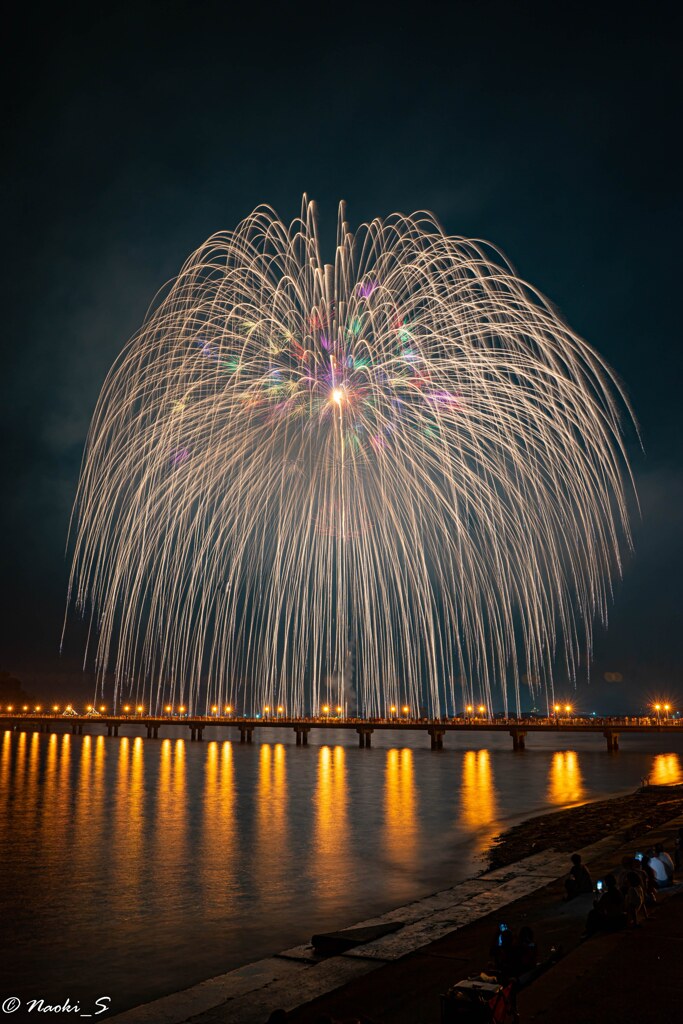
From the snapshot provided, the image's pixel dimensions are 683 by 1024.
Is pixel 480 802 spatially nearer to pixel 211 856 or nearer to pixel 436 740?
pixel 211 856

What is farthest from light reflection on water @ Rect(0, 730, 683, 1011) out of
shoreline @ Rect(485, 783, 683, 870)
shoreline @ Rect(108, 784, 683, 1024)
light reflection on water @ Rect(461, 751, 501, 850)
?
shoreline @ Rect(108, 784, 683, 1024)

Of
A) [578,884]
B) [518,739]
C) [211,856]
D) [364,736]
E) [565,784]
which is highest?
[364,736]

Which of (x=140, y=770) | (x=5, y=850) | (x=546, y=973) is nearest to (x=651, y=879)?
(x=546, y=973)

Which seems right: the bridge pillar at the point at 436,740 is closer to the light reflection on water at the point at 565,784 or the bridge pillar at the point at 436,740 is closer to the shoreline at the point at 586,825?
the light reflection on water at the point at 565,784

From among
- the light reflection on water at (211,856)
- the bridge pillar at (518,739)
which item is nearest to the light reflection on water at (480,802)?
the light reflection on water at (211,856)

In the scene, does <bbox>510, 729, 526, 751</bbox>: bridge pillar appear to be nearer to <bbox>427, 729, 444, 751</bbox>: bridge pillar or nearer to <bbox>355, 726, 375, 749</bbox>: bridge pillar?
<bbox>427, 729, 444, 751</bbox>: bridge pillar

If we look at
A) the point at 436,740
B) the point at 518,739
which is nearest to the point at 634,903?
the point at 518,739
